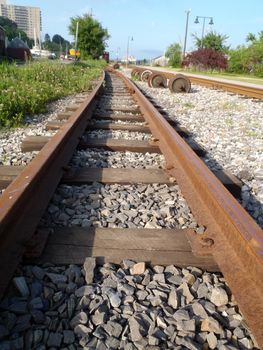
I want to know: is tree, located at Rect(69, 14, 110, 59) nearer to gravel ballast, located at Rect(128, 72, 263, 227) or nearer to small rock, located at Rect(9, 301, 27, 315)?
gravel ballast, located at Rect(128, 72, 263, 227)

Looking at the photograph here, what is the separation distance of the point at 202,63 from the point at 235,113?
33167 millimetres

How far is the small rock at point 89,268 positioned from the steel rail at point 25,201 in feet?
1.00

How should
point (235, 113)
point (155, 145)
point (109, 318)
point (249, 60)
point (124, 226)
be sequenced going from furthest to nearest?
point (249, 60) → point (235, 113) → point (155, 145) → point (124, 226) → point (109, 318)

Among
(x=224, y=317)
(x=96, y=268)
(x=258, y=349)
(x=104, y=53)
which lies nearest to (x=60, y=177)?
(x=96, y=268)

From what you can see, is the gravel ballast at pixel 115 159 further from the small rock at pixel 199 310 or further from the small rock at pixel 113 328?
the small rock at pixel 113 328

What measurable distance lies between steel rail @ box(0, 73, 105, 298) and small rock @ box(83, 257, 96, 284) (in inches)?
12.1

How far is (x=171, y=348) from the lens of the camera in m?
1.35

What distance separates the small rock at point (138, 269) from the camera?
1.75 meters

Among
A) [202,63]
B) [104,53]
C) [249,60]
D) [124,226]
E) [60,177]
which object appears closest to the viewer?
[124,226]

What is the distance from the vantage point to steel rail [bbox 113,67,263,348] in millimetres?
1451

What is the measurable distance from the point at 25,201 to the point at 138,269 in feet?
2.43

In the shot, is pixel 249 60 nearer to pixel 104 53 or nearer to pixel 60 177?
pixel 104 53

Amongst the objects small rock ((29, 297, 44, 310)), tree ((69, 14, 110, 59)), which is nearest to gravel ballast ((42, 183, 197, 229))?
small rock ((29, 297, 44, 310))

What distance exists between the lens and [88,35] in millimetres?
52344
